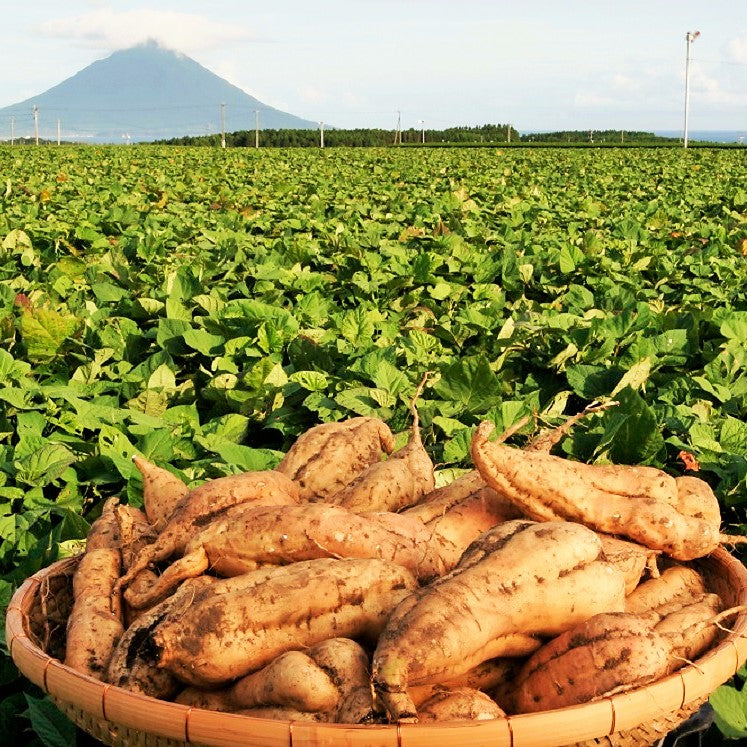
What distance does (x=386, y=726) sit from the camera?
69.1 inches

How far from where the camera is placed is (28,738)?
A: 2.76m

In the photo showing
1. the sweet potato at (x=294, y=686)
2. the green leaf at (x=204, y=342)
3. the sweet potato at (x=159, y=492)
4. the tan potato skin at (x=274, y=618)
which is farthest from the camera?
the green leaf at (x=204, y=342)

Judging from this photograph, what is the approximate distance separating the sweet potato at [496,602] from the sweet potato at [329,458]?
827 mm

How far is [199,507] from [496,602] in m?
0.90

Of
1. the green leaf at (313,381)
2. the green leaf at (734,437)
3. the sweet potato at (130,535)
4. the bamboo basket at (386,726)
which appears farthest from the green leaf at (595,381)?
the sweet potato at (130,535)

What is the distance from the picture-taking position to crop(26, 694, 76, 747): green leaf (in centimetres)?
253

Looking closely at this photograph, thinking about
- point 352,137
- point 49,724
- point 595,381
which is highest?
point 352,137

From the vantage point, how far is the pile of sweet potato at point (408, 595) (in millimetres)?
2010

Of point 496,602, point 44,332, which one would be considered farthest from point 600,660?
point 44,332

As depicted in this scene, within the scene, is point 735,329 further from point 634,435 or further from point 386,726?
point 386,726

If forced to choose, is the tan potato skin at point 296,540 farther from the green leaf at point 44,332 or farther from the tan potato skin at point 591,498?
the green leaf at point 44,332

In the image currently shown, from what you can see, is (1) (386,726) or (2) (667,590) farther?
(2) (667,590)

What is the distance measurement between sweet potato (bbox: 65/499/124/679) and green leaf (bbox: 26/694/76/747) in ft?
1.02

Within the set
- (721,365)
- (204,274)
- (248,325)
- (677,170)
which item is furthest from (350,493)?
(677,170)
